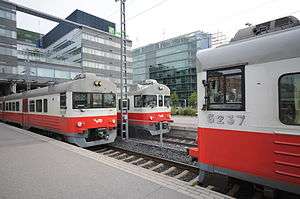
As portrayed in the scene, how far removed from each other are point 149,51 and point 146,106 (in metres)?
66.5

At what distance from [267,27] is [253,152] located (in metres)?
2.47

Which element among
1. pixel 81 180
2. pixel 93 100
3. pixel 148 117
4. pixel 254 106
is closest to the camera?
pixel 254 106

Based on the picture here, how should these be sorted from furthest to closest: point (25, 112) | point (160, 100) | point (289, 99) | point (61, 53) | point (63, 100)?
1. point (61, 53)
2. point (25, 112)
3. point (160, 100)
4. point (63, 100)
5. point (289, 99)

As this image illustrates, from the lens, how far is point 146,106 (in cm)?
1566

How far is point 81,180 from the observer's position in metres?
5.84

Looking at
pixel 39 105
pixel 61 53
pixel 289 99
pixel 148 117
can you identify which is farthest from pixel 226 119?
pixel 61 53

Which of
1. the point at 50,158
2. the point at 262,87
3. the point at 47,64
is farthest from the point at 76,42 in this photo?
the point at 262,87

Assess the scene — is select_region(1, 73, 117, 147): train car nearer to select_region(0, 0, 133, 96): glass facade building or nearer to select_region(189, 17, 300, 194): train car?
select_region(189, 17, 300, 194): train car

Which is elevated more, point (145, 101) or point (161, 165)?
point (145, 101)

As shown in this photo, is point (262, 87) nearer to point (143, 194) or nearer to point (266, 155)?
point (266, 155)

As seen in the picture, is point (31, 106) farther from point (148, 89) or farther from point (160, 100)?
point (160, 100)

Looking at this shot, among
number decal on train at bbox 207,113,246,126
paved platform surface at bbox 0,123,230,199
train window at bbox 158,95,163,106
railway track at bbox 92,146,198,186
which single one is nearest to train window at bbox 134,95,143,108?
train window at bbox 158,95,163,106

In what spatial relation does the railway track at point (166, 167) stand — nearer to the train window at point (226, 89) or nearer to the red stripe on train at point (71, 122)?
the red stripe on train at point (71, 122)

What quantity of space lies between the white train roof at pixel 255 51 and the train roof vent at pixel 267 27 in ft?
0.95
